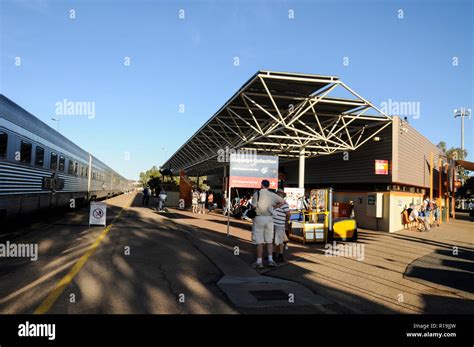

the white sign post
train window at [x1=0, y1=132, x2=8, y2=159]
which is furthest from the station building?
train window at [x1=0, y1=132, x2=8, y2=159]

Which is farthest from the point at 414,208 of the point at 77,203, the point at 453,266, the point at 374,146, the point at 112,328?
the point at 112,328

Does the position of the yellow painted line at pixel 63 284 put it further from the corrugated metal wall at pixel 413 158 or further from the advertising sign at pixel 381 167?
the corrugated metal wall at pixel 413 158

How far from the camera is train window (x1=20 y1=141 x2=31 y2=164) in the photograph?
11658mm

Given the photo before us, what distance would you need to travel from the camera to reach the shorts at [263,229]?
27.9 feet

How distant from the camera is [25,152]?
12.0 meters

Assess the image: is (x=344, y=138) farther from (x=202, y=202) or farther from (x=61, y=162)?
(x=61, y=162)

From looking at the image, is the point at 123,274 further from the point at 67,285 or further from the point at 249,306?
the point at 249,306

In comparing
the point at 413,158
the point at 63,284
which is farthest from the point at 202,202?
the point at 63,284

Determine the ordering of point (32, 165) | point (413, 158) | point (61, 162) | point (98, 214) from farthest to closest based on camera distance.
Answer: point (413, 158) → point (61, 162) → point (98, 214) → point (32, 165)

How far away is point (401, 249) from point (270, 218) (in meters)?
6.89

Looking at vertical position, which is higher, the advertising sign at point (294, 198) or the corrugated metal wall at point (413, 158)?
the corrugated metal wall at point (413, 158)

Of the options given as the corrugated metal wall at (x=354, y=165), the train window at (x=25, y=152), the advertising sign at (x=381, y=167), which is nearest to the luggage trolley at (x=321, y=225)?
the advertising sign at (x=381, y=167)

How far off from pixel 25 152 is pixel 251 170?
7325 mm

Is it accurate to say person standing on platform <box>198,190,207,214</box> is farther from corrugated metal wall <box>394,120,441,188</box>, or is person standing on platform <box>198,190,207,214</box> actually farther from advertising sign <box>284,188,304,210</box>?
corrugated metal wall <box>394,120,441,188</box>
